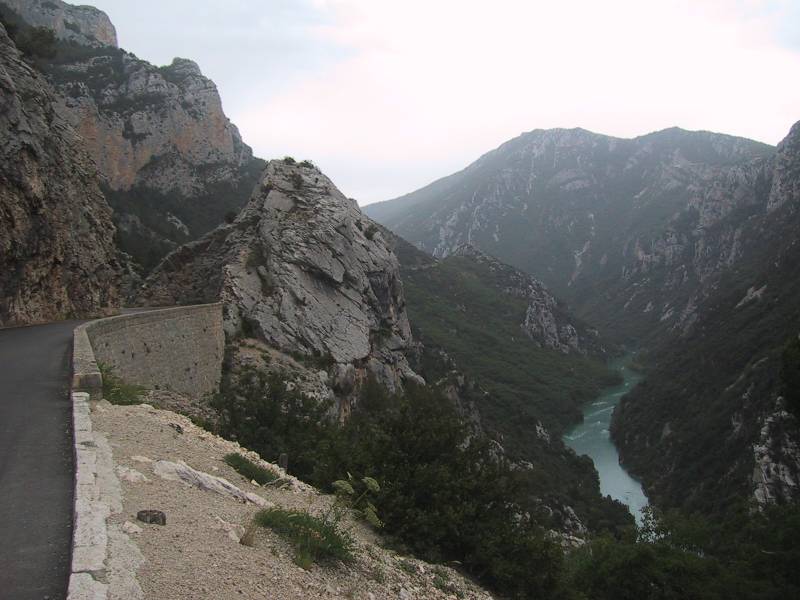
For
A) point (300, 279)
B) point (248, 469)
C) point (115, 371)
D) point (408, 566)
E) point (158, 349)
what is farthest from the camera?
point (300, 279)

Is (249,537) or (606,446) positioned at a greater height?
(249,537)

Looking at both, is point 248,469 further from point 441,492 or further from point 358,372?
point 358,372

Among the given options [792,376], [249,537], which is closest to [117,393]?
[249,537]

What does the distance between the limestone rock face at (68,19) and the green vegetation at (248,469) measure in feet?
287

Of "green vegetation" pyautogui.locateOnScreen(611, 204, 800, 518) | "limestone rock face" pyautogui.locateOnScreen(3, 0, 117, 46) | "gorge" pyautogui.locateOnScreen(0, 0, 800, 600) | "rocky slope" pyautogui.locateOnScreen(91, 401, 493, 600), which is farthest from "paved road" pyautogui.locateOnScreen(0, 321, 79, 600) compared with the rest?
"limestone rock face" pyautogui.locateOnScreen(3, 0, 117, 46)

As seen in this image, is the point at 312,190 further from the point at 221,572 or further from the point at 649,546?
the point at 221,572

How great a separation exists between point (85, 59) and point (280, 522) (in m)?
82.3

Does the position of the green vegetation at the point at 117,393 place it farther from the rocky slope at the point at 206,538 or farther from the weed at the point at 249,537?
the weed at the point at 249,537

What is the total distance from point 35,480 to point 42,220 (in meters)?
18.4

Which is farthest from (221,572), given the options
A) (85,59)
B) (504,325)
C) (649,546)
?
(504,325)

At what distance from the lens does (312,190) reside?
3616 centimetres

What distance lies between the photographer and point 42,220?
69.5ft

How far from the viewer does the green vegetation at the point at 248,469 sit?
8.67 m

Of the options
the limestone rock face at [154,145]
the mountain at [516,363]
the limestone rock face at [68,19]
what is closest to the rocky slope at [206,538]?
the mountain at [516,363]
